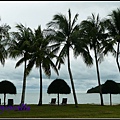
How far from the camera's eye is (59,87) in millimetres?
34656

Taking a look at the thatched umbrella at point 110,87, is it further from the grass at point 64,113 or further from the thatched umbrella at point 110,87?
the grass at point 64,113

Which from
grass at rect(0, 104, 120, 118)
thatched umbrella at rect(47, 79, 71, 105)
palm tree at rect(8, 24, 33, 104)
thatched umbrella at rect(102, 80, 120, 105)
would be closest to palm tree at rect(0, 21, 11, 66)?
palm tree at rect(8, 24, 33, 104)

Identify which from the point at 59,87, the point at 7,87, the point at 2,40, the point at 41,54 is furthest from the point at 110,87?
the point at 2,40

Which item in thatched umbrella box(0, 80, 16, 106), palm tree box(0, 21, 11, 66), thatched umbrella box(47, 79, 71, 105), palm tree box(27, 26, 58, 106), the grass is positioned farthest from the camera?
thatched umbrella box(47, 79, 71, 105)

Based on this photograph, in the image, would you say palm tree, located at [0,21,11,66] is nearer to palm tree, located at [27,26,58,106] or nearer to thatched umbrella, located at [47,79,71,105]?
palm tree, located at [27,26,58,106]

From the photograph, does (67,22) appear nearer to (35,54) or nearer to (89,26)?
(89,26)

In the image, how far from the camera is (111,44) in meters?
29.3

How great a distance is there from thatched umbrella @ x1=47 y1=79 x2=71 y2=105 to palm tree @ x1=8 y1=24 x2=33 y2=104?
6792 millimetres

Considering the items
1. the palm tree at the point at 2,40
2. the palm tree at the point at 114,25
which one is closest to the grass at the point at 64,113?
the palm tree at the point at 2,40

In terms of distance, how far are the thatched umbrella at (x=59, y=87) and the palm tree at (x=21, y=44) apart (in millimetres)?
6792

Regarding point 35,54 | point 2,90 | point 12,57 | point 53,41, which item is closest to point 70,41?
point 53,41

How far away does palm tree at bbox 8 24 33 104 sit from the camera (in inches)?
1066

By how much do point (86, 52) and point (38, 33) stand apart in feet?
21.1

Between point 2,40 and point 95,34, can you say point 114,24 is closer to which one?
point 95,34
